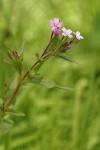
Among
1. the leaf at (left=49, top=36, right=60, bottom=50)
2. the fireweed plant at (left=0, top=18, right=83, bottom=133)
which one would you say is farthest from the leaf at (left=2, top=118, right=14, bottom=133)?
the leaf at (left=49, top=36, right=60, bottom=50)

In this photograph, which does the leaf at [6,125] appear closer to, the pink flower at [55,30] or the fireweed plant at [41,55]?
the fireweed plant at [41,55]

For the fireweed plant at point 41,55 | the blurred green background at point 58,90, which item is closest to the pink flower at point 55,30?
the fireweed plant at point 41,55

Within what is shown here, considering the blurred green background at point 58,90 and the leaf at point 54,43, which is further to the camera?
the blurred green background at point 58,90

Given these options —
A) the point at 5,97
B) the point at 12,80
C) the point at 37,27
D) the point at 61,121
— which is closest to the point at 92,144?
the point at 61,121

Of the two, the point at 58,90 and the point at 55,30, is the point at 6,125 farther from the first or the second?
the point at 58,90

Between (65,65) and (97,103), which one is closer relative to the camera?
(97,103)

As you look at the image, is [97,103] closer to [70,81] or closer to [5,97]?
[70,81]

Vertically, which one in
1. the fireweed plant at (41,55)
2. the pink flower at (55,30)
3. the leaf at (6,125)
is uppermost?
the pink flower at (55,30)

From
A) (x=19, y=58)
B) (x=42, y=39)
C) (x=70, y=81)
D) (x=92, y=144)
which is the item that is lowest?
(x=92, y=144)

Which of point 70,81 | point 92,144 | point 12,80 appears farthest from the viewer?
point 70,81
